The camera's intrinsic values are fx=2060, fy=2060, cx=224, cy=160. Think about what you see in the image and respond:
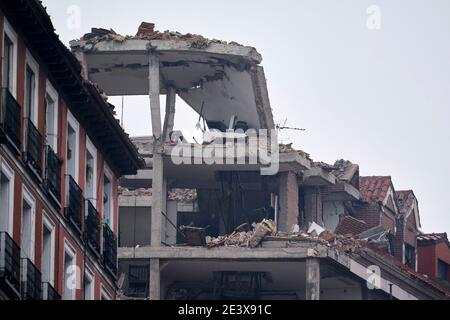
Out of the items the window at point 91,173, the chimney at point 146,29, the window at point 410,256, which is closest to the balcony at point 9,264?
the window at point 91,173

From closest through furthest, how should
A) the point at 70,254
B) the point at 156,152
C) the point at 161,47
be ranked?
the point at 70,254 → the point at 161,47 → the point at 156,152

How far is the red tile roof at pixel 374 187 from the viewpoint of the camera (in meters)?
96.0

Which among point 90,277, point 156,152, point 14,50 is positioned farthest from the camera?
point 156,152

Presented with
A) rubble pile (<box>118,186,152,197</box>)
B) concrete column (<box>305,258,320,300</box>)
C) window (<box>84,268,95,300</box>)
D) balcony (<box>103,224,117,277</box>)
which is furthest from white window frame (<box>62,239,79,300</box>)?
rubble pile (<box>118,186,152,197</box>)

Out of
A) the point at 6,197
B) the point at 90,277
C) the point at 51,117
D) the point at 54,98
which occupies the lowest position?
the point at 90,277

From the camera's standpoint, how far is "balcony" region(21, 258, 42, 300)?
A: 46.9 m

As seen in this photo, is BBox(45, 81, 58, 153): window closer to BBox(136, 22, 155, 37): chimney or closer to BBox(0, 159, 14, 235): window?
BBox(0, 159, 14, 235): window

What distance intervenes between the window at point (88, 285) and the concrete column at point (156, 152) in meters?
28.3

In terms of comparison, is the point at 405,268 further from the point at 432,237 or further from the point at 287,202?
the point at 432,237

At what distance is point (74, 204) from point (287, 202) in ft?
111

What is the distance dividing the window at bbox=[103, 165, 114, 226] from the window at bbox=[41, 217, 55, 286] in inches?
333

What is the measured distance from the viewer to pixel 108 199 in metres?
60.4

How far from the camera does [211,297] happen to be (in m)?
85.8

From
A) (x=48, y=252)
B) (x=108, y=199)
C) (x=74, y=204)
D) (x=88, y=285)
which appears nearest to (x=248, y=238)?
(x=108, y=199)
